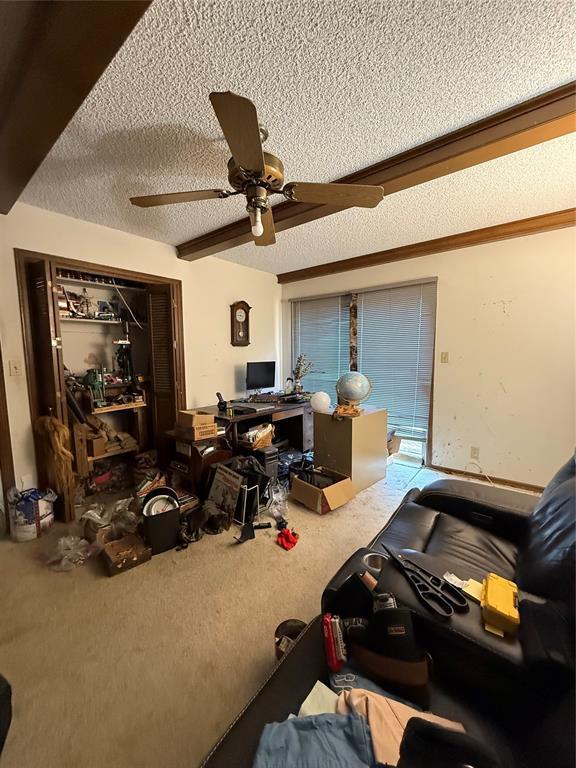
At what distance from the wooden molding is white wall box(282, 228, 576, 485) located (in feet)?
0.21

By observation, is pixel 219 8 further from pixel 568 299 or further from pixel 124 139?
pixel 568 299

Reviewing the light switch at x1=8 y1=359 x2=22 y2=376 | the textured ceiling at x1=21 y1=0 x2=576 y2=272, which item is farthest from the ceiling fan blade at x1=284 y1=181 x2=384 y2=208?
the light switch at x1=8 y1=359 x2=22 y2=376

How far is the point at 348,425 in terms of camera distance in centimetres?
262

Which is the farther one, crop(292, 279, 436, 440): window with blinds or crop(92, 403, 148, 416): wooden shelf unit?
crop(292, 279, 436, 440): window with blinds

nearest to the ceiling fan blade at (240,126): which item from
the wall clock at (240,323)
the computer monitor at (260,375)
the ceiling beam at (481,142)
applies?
the ceiling beam at (481,142)

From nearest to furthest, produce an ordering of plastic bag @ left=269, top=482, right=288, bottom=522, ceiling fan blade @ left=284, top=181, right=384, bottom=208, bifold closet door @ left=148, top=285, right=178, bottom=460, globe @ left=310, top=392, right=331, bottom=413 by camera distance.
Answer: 1. ceiling fan blade @ left=284, top=181, right=384, bottom=208
2. plastic bag @ left=269, top=482, right=288, bottom=522
3. globe @ left=310, top=392, right=331, bottom=413
4. bifold closet door @ left=148, top=285, right=178, bottom=460

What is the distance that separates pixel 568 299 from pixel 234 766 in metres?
3.49

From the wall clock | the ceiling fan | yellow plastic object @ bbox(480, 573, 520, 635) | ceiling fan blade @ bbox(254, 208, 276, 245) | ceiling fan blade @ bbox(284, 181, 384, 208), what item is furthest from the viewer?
the wall clock

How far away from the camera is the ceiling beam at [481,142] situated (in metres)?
1.33

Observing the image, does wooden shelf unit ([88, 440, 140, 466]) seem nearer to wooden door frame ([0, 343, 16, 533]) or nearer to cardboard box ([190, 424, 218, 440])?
wooden door frame ([0, 343, 16, 533])

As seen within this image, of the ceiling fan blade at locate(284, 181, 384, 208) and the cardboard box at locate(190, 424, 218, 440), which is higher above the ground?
the ceiling fan blade at locate(284, 181, 384, 208)

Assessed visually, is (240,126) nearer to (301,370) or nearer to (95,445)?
(95,445)

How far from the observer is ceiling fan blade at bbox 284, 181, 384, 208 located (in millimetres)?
1459

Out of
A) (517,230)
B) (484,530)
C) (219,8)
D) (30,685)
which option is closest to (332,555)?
(484,530)
